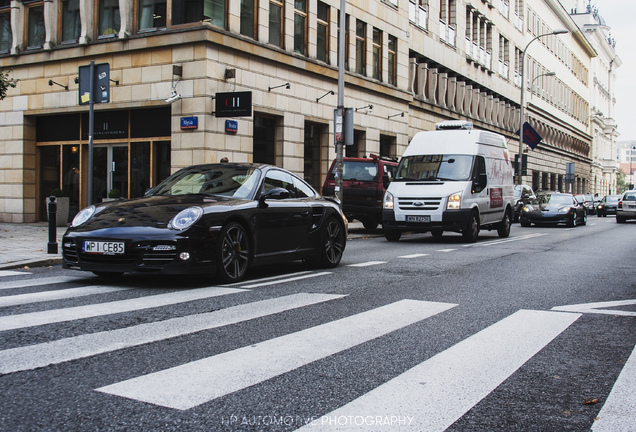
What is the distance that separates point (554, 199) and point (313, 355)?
85.8ft

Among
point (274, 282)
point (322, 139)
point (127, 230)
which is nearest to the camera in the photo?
point (127, 230)

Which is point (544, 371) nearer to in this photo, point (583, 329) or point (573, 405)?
point (573, 405)

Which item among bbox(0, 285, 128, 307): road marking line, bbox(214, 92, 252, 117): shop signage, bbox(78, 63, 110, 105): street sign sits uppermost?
bbox(214, 92, 252, 117): shop signage

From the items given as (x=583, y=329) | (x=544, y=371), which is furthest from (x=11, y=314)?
(x=583, y=329)

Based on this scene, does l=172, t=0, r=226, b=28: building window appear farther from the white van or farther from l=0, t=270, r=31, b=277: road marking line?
l=0, t=270, r=31, b=277: road marking line

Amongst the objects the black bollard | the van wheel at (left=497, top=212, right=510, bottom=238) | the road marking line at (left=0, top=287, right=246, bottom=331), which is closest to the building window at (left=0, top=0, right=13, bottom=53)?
the black bollard

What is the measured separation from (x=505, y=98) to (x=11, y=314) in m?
52.1

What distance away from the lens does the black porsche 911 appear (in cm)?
729

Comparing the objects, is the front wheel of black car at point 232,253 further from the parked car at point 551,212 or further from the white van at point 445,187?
the parked car at point 551,212

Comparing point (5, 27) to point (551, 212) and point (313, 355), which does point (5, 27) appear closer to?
point (551, 212)

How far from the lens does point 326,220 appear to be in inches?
391

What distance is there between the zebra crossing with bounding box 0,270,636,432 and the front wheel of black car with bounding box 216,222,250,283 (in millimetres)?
695

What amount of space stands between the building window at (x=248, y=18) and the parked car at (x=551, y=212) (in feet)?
43.7

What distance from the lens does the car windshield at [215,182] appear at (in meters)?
8.52
